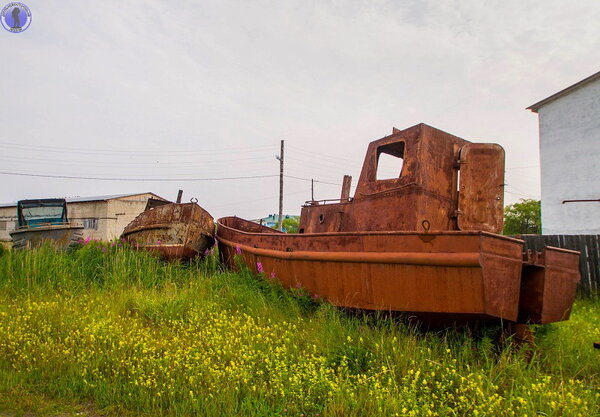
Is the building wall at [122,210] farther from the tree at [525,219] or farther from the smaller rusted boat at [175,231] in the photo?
the tree at [525,219]

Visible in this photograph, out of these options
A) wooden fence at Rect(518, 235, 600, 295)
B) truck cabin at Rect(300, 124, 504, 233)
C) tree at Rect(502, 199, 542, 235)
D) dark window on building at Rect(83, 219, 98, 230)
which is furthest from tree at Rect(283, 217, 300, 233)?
truck cabin at Rect(300, 124, 504, 233)

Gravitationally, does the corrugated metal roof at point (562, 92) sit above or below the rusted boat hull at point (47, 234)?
above

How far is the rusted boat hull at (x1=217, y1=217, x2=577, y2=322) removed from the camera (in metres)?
3.49

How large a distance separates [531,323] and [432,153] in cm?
218

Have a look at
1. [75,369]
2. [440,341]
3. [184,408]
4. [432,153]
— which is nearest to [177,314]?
[75,369]

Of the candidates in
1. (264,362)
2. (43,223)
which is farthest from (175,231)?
(43,223)

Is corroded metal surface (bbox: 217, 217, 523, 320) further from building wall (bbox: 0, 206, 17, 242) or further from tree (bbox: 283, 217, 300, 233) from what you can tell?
building wall (bbox: 0, 206, 17, 242)

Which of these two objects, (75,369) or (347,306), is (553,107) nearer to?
(347,306)

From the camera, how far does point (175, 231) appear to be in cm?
831

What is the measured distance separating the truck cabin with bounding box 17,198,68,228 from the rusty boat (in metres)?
10.2

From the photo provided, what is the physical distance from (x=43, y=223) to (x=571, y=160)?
19.6m

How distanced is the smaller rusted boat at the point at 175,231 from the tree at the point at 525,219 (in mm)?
33482

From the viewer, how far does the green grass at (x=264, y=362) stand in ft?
9.39

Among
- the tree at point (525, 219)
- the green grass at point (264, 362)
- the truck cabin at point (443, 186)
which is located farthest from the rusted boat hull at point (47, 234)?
the tree at point (525, 219)
